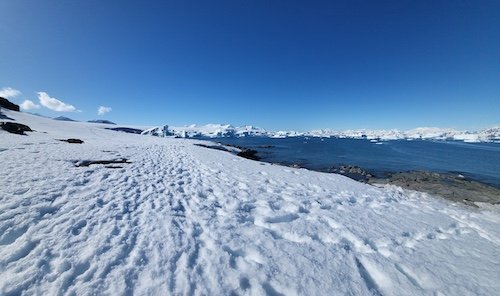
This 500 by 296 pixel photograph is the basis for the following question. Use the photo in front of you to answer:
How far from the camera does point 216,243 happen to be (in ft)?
13.5

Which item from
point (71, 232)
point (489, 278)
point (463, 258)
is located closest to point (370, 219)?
point (463, 258)

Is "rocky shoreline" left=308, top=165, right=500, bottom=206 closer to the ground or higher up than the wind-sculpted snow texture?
closer to the ground

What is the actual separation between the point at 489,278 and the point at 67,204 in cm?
910

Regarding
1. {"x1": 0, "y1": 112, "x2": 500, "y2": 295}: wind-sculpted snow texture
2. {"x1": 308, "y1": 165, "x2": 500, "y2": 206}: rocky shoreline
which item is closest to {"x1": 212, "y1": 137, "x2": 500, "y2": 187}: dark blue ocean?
{"x1": 308, "y1": 165, "x2": 500, "y2": 206}: rocky shoreline

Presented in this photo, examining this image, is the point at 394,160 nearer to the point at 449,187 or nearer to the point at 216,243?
the point at 449,187

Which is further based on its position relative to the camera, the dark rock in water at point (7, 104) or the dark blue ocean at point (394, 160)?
the dark rock in water at point (7, 104)

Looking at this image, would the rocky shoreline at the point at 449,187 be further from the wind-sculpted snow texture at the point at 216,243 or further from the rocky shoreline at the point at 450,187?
the wind-sculpted snow texture at the point at 216,243

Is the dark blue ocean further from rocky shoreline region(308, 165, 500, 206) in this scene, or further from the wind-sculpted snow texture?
the wind-sculpted snow texture

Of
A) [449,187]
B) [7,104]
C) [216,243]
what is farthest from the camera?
[7,104]

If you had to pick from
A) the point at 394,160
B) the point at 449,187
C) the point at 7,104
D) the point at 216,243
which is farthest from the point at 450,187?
the point at 7,104

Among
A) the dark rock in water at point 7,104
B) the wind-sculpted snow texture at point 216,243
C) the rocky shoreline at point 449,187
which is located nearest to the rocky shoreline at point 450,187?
the rocky shoreline at point 449,187

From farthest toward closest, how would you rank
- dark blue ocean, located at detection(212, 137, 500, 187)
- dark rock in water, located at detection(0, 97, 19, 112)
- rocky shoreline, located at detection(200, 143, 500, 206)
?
dark rock in water, located at detection(0, 97, 19, 112), dark blue ocean, located at detection(212, 137, 500, 187), rocky shoreline, located at detection(200, 143, 500, 206)

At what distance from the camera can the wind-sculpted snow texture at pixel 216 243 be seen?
3.07 metres

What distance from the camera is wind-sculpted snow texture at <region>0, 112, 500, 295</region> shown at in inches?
121
